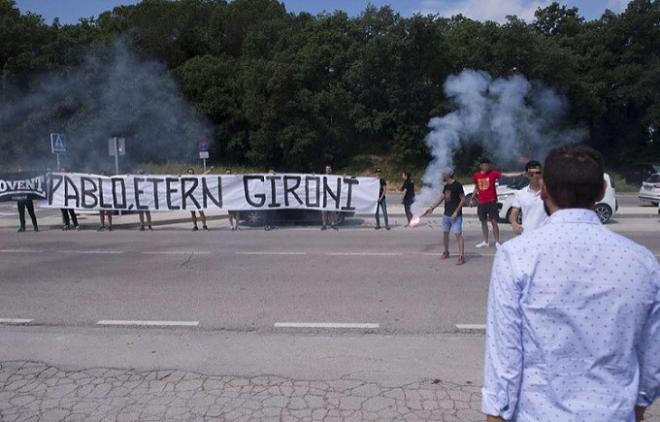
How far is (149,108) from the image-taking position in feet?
107

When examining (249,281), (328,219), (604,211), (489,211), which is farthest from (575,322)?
(604,211)

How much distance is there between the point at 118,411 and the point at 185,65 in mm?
40823

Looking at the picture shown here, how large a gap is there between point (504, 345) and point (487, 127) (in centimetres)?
2114

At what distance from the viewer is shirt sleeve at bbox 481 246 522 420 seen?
1.84 metres

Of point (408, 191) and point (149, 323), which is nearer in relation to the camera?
point (149, 323)

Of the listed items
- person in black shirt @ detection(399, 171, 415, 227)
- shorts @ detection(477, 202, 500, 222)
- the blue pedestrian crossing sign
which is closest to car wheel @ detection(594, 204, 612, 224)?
person in black shirt @ detection(399, 171, 415, 227)

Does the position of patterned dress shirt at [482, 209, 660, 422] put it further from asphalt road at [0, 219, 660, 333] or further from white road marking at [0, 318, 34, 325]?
white road marking at [0, 318, 34, 325]

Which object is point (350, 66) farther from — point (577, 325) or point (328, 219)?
point (577, 325)

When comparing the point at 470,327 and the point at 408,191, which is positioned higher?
the point at 408,191

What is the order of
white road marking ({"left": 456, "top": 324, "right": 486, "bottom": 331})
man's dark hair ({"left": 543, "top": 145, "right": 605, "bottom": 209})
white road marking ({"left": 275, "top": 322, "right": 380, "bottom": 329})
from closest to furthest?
man's dark hair ({"left": 543, "top": 145, "right": 605, "bottom": 209}) → white road marking ({"left": 456, "top": 324, "right": 486, "bottom": 331}) → white road marking ({"left": 275, "top": 322, "right": 380, "bottom": 329})

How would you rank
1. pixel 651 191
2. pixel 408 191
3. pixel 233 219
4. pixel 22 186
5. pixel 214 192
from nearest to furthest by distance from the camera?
pixel 408 191 → pixel 214 192 → pixel 233 219 → pixel 22 186 → pixel 651 191

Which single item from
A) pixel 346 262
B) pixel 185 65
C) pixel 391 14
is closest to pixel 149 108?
pixel 185 65

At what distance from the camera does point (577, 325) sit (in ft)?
5.82

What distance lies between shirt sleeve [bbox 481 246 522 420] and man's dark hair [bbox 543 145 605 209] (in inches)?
10.9
